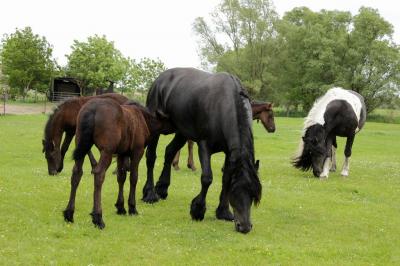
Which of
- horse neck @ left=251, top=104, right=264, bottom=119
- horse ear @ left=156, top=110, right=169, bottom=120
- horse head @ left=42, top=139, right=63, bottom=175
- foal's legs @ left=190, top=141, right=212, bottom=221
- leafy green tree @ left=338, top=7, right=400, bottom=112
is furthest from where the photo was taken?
leafy green tree @ left=338, top=7, right=400, bottom=112

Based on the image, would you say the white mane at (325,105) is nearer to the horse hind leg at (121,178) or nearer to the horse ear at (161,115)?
the horse ear at (161,115)

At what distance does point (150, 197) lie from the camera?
32.0 ft

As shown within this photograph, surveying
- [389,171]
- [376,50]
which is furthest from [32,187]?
[376,50]

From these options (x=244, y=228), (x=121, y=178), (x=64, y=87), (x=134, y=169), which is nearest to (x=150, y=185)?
(x=121, y=178)

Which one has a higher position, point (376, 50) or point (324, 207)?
point (376, 50)

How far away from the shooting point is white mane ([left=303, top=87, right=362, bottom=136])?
14246mm

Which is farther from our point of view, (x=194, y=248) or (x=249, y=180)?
(x=249, y=180)

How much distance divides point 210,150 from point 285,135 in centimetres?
2456

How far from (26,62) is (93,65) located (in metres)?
9.89

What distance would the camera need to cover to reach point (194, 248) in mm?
6656

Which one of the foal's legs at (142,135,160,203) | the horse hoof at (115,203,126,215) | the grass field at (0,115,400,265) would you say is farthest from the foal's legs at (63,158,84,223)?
the foal's legs at (142,135,160,203)

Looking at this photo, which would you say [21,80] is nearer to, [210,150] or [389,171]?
[389,171]

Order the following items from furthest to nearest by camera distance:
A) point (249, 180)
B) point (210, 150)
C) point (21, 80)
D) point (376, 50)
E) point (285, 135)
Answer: point (21, 80) → point (376, 50) → point (285, 135) → point (210, 150) → point (249, 180)

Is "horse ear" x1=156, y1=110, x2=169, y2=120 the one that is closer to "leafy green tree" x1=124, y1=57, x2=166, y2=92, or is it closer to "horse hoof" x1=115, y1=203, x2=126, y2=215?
"horse hoof" x1=115, y1=203, x2=126, y2=215
